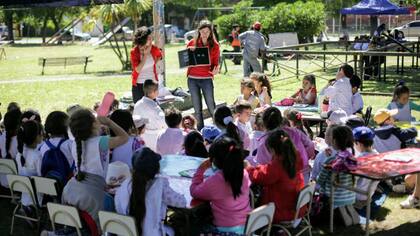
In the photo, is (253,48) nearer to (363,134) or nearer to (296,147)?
(363,134)

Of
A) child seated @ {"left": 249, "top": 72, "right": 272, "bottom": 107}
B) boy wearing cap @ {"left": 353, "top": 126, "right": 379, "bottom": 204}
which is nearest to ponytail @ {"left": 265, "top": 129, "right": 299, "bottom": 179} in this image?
boy wearing cap @ {"left": 353, "top": 126, "right": 379, "bottom": 204}

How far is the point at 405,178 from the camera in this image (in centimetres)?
638

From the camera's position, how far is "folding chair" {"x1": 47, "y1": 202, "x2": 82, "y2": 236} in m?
4.09

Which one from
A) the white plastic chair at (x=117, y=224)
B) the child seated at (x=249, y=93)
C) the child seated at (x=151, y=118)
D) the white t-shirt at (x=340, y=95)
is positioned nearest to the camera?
the white plastic chair at (x=117, y=224)

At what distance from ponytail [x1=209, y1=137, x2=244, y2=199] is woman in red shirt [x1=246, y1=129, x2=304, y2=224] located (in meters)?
0.50

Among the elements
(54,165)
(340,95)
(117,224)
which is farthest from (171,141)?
(340,95)

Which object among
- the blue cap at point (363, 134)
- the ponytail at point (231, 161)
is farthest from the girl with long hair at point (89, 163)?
the blue cap at point (363, 134)

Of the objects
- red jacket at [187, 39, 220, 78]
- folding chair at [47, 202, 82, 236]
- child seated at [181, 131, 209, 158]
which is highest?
red jacket at [187, 39, 220, 78]

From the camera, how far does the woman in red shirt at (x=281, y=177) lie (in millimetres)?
4457

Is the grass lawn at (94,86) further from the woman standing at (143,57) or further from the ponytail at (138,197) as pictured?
the woman standing at (143,57)

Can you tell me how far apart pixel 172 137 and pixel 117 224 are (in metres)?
→ 2.18

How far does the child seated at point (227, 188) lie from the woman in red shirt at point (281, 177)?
0.39 m

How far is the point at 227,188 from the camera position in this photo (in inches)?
159

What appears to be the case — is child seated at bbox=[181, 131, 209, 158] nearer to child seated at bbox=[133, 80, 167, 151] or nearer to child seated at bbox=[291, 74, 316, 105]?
child seated at bbox=[133, 80, 167, 151]
